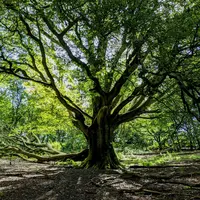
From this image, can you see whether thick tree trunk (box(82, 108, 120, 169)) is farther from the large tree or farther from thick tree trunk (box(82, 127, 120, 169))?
the large tree

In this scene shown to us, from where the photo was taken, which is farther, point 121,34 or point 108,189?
point 121,34

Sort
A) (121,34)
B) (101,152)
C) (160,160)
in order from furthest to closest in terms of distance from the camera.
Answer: (160,160) < (101,152) < (121,34)

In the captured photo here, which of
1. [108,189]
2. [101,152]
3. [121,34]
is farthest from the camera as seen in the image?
[101,152]

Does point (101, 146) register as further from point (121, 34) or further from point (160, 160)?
point (121, 34)

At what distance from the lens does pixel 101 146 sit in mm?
10578

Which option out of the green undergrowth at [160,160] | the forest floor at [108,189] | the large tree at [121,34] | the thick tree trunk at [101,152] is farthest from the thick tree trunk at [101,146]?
the forest floor at [108,189]

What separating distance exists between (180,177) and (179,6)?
5.45 m

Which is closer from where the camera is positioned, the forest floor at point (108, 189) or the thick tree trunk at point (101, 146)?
the forest floor at point (108, 189)

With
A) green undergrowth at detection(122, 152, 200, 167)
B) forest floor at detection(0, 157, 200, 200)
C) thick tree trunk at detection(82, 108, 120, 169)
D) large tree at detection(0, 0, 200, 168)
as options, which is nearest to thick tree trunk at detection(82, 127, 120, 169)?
thick tree trunk at detection(82, 108, 120, 169)

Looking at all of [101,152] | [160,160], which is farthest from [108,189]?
[160,160]

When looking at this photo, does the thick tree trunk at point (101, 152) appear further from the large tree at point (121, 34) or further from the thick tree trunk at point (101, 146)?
the large tree at point (121, 34)

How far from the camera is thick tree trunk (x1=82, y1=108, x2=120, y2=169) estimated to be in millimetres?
10359

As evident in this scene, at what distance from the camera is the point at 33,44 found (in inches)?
426

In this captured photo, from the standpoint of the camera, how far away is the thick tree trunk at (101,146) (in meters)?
10.4
